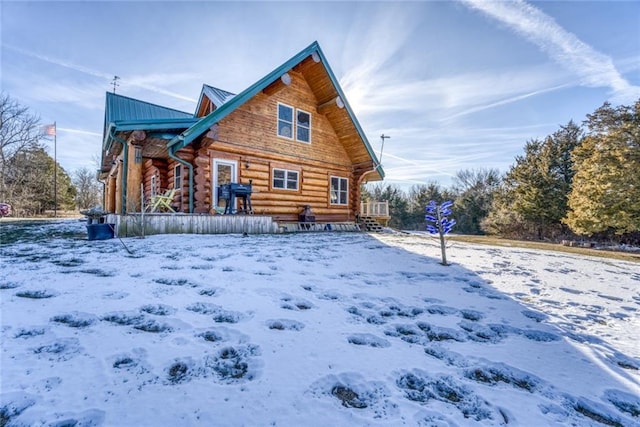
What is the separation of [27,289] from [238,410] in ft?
8.87


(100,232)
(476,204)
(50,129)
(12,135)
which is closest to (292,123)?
(100,232)

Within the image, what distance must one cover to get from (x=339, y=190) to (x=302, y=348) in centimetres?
1115

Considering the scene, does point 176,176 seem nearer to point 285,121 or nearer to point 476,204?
point 285,121

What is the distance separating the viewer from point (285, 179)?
10695mm

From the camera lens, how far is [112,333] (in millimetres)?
1820

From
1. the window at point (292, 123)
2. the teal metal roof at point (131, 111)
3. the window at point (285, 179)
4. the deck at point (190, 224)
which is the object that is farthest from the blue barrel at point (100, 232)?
the window at point (292, 123)

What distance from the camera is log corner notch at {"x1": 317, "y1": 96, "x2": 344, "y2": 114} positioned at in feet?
35.4

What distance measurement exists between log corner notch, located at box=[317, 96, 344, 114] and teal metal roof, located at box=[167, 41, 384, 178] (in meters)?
0.18

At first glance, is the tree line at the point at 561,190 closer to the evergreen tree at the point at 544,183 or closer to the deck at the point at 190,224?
the evergreen tree at the point at 544,183

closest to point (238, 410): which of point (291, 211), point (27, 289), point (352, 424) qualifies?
point (352, 424)

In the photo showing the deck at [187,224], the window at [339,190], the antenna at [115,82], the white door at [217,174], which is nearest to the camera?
the deck at [187,224]

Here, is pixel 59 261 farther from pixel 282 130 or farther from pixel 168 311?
pixel 282 130

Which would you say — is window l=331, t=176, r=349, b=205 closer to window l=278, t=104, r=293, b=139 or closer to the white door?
window l=278, t=104, r=293, b=139

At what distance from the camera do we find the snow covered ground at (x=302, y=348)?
123 cm
